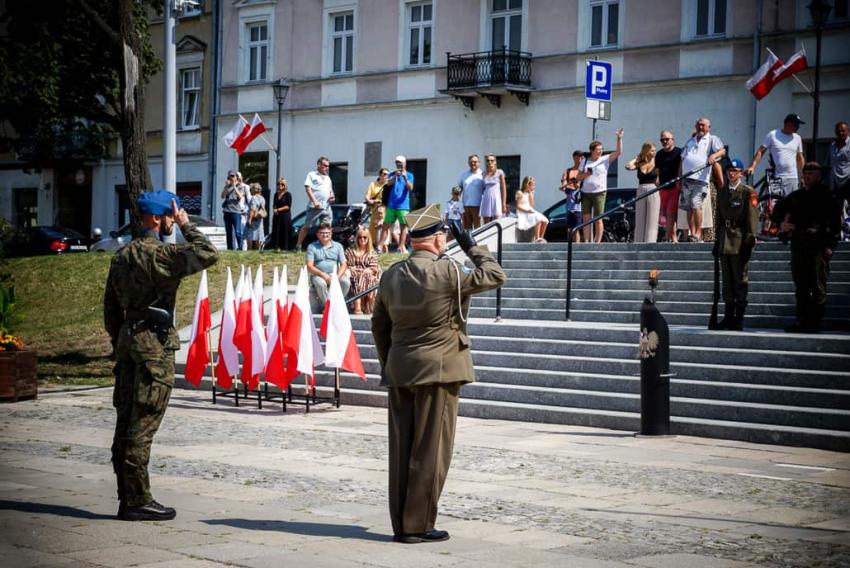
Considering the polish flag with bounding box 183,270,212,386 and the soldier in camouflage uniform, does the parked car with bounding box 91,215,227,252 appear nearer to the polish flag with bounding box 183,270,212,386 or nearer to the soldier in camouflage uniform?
the polish flag with bounding box 183,270,212,386

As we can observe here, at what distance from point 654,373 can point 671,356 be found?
2132 millimetres

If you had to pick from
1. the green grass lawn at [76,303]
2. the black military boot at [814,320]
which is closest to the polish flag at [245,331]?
the green grass lawn at [76,303]

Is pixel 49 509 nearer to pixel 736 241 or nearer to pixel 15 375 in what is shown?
pixel 15 375

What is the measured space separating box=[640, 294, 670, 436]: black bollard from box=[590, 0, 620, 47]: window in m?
21.2

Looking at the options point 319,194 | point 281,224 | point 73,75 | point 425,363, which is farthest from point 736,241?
point 73,75

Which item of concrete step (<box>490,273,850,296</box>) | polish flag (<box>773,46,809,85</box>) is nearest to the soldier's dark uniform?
concrete step (<box>490,273,850,296</box>)

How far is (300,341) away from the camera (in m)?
15.1

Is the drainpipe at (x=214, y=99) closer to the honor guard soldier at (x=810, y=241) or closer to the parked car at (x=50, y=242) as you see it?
the parked car at (x=50, y=242)

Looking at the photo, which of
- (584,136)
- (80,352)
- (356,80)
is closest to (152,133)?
(356,80)

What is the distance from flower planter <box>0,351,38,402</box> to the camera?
15.9 meters

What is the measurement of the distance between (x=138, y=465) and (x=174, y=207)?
169 centimetres

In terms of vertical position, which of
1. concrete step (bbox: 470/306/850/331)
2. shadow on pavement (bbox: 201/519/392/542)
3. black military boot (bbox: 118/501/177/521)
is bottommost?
shadow on pavement (bbox: 201/519/392/542)

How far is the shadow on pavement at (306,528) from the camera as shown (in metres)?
7.89

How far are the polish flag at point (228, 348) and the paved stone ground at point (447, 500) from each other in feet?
6.30
